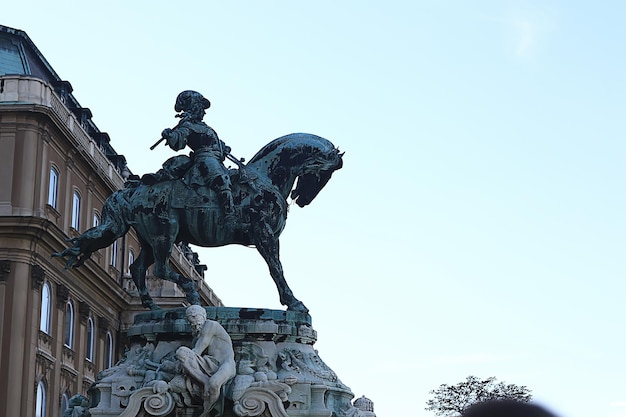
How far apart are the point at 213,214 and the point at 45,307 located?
2534cm

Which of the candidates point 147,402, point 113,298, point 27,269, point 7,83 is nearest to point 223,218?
point 147,402

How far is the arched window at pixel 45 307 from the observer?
115ft

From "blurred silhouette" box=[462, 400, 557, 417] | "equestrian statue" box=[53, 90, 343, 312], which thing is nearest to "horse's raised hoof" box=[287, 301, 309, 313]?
"equestrian statue" box=[53, 90, 343, 312]

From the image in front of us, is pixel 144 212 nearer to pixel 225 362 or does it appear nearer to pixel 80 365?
pixel 225 362

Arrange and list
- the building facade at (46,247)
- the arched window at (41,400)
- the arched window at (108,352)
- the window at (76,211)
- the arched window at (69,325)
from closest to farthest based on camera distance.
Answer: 1. the building facade at (46,247)
2. the arched window at (41,400)
3. the arched window at (69,325)
4. the window at (76,211)
5. the arched window at (108,352)

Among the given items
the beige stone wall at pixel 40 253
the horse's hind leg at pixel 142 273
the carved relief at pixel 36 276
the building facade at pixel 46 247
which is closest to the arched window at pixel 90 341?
the building facade at pixel 46 247

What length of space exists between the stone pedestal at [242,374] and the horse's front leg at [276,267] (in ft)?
0.71

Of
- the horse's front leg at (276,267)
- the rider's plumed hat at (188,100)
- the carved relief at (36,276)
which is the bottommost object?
the horse's front leg at (276,267)

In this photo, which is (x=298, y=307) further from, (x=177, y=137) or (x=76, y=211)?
(x=76, y=211)

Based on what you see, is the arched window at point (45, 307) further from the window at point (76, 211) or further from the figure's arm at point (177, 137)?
the figure's arm at point (177, 137)

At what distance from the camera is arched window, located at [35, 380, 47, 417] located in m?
34.2

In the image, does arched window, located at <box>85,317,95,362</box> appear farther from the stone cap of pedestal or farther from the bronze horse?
the stone cap of pedestal

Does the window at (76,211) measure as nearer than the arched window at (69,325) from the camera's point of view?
No

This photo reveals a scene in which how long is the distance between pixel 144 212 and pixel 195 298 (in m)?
1.06
